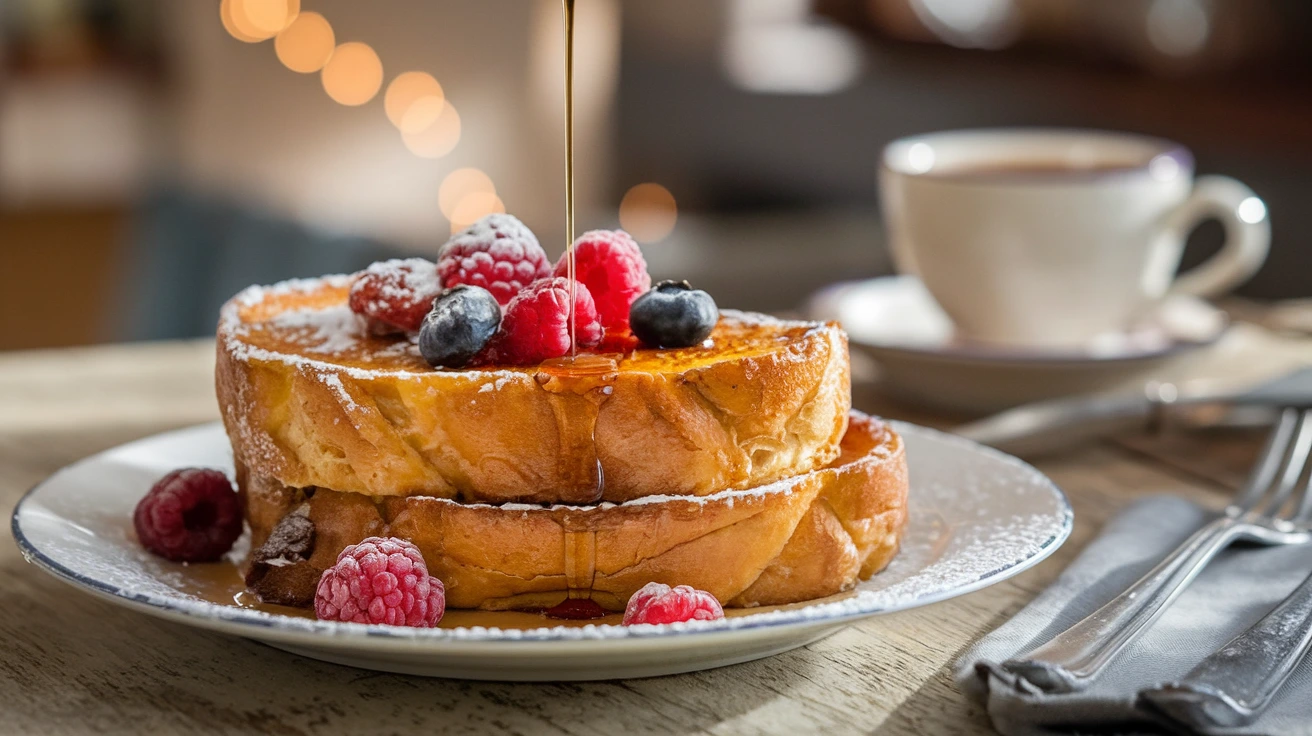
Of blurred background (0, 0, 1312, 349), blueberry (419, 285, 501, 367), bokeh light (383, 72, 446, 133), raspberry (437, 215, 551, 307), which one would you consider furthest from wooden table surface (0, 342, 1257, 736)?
bokeh light (383, 72, 446, 133)

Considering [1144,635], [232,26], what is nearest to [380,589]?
[1144,635]

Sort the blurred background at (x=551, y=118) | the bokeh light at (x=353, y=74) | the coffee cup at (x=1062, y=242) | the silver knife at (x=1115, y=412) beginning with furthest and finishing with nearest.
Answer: the bokeh light at (x=353, y=74) → the blurred background at (x=551, y=118) → the coffee cup at (x=1062, y=242) → the silver knife at (x=1115, y=412)

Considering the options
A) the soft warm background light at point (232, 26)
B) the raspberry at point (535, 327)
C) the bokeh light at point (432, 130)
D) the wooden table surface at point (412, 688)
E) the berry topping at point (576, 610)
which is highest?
the soft warm background light at point (232, 26)

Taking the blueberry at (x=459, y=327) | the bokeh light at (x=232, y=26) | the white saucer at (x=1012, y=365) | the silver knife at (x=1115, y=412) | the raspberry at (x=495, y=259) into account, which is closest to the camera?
the blueberry at (x=459, y=327)

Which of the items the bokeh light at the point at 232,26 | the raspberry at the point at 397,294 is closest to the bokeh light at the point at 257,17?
the bokeh light at the point at 232,26

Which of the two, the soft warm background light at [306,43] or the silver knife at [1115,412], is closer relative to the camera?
the silver knife at [1115,412]

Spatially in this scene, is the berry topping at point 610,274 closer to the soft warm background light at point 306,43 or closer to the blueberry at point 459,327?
the blueberry at point 459,327

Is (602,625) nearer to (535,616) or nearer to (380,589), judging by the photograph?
(535,616)
